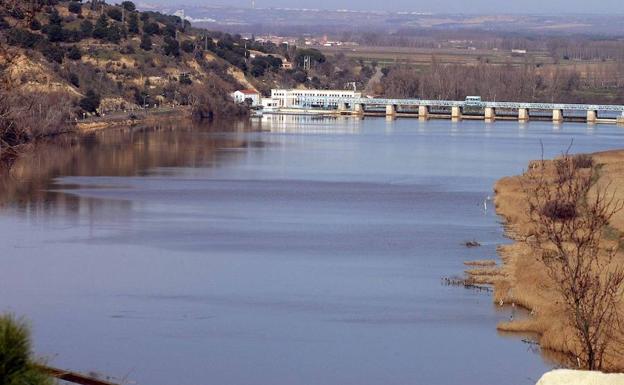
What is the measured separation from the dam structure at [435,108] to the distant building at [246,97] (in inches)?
34.8

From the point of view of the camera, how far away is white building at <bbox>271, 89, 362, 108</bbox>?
6266cm

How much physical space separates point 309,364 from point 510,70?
210 feet

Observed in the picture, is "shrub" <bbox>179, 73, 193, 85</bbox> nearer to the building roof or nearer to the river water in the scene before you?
the building roof

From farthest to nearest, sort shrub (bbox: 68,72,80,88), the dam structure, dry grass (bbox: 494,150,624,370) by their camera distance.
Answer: the dam structure → shrub (bbox: 68,72,80,88) → dry grass (bbox: 494,150,624,370)

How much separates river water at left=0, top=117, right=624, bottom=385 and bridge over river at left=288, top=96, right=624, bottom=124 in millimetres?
26935

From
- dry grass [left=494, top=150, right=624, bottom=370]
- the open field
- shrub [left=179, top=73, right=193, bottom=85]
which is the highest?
the open field

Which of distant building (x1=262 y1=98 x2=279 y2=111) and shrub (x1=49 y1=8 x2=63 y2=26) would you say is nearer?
shrub (x1=49 y1=8 x2=63 y2=26)

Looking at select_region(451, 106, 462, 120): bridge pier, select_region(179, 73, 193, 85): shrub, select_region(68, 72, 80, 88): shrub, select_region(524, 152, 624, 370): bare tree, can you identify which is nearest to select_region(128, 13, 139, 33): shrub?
select_region(179, 73, 193, 85): shrub

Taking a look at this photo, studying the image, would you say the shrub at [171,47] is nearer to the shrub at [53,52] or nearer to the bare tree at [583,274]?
the shrub at [53,52]

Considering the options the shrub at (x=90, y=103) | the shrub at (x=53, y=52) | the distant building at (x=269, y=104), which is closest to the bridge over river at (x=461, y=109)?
the distant building at (x=269, y=104)

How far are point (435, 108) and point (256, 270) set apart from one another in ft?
159

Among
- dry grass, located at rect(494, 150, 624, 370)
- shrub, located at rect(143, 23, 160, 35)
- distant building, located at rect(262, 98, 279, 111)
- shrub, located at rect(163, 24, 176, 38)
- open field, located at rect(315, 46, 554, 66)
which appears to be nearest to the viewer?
dry grass, located at rect(494, 150, 624, 370)

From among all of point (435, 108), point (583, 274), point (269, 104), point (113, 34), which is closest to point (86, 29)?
point (113, 34)

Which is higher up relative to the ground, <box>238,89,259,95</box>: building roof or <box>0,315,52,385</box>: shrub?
<box>0,315,52,385</box>: shrub
